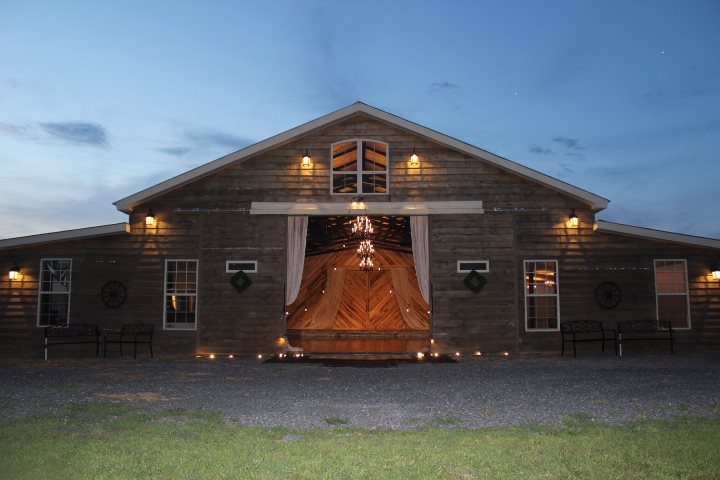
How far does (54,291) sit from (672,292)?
13.1 metres

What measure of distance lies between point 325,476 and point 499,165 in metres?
10.4

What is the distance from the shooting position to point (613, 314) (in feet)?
45.0

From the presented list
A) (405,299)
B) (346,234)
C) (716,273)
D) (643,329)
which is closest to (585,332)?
(643,329)

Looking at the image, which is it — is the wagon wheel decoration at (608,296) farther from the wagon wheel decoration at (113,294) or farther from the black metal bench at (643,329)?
the wagon wheel decoration at (113,294)

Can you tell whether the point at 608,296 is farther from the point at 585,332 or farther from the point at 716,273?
the point at 716,273

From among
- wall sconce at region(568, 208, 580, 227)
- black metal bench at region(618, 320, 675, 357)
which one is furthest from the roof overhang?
black metal bench at region(618, 320, 675, 357)

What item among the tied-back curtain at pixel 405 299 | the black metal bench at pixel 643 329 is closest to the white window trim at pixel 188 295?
the tied-back curtain at pixel 405 299

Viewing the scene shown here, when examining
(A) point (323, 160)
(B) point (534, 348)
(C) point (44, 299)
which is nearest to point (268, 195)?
(A) point (323, 160)

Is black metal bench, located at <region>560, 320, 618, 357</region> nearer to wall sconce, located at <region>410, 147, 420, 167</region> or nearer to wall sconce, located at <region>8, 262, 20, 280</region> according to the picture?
wall sconce, located at <region>410, 147, 420, 167</region>

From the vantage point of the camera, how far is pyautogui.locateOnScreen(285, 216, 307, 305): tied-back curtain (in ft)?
45.2

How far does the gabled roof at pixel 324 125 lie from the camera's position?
13.7 metres

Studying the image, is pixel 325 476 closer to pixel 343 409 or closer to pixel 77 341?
pixel 343 409

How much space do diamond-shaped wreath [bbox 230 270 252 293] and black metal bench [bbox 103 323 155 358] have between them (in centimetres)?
187

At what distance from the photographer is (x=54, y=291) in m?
13.9
